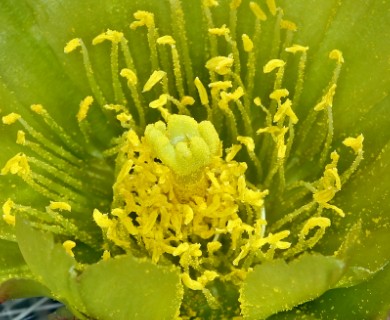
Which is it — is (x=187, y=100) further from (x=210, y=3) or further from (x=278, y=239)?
(x=278, y=239)

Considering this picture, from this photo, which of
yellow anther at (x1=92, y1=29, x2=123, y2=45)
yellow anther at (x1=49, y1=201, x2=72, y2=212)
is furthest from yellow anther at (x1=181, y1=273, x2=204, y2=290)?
yellow anther at (x1=92, y1=29, x2=123, y2=45)

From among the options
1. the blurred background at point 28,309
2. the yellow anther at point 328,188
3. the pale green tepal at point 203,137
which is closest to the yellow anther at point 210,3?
the pale green tepal at point 203,137

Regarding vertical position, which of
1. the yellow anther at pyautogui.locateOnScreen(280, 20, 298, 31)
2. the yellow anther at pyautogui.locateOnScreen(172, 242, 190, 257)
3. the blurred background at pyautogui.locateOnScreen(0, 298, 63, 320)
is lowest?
the blurred background at pyautogui.locateOnScreen(0, 298, 63, 320)

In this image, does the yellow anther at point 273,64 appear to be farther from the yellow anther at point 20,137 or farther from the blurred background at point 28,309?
the blurred background at point 28,309

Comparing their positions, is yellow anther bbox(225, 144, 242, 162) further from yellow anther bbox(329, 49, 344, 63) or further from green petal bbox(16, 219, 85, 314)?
green petal bbox(16, 219, 85, 314)

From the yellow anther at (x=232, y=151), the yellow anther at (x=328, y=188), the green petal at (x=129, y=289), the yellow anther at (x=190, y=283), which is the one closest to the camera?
the green petal at (x=129, y=289)

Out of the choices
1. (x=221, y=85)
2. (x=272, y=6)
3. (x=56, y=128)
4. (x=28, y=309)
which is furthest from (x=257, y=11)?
(x=28, y=309)

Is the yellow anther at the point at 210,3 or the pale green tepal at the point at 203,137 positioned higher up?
the yellow anther at the point at 210,3

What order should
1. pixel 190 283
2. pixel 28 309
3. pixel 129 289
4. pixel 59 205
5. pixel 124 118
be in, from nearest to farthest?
pixel 129 289, pixel 190 283, pixel 59 205, pixel 124 118, pixel 28 309
